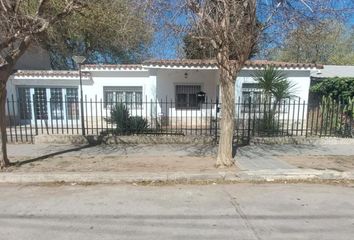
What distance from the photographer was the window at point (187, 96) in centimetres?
1667

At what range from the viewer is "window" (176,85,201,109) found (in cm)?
1667

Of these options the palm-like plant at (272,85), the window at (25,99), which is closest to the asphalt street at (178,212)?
the palm-like plant at (272,85)

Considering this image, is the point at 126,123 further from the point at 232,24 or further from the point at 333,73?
the point at 333,73

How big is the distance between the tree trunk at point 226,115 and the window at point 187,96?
910cm

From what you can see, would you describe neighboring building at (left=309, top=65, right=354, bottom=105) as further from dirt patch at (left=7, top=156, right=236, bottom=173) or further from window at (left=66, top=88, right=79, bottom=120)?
window at (left=66, top=88, right=79, bottom=120)

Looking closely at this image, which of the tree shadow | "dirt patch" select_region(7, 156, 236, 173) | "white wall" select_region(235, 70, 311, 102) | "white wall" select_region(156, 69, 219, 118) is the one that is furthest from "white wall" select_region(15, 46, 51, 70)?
"dirt patch" select_region(7, 156, 236, 173)

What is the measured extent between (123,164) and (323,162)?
15.8ft

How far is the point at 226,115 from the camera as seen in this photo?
743 centimetres

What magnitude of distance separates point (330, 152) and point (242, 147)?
2414mm

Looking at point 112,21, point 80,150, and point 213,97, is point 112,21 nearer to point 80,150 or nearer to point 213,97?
point 213,97

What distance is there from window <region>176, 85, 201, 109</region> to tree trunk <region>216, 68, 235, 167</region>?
9.10 metres

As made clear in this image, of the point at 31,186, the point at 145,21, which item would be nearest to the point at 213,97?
the point at 145,21

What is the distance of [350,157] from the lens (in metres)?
8.95

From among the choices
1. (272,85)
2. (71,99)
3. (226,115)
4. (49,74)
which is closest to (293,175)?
(226,115)
